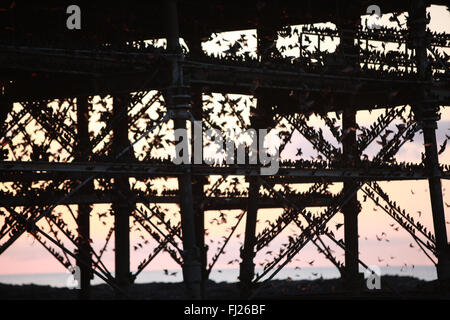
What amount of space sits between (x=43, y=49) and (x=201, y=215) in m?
9.04

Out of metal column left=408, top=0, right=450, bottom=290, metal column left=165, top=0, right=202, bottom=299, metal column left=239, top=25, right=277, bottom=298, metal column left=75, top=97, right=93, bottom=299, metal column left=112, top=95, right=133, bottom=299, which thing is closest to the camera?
metal column left=165, top=0, right=202, bottom=299

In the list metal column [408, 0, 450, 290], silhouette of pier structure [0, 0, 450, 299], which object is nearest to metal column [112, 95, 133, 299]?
silhouette of pier structure [0, 0, 450, 299]

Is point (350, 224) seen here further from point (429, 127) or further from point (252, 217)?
point (429, 127)

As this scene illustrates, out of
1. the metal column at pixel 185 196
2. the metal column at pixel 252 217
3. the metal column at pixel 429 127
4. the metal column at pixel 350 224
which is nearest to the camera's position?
the metal column at pixel 185 196

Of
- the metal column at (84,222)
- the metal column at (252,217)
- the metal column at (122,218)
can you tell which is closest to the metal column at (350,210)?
the metal column at (252,217)

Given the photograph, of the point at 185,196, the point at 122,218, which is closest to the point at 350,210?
the point at 122,218

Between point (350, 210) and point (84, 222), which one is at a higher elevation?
point (350, 210)

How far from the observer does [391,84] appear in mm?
24406

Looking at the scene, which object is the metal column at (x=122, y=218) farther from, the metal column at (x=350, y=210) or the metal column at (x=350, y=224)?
the metal column at (x=350, y=224)

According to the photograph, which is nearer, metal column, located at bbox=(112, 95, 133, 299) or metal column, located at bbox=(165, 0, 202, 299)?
metal column, located at bbox=(165, 0, 202, 299)

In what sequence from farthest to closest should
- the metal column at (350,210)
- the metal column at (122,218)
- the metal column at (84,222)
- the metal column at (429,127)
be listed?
the metal column at (350,210) < the metal column at (84,222) < the metal column at (429,127) < the metal column at (122,218)

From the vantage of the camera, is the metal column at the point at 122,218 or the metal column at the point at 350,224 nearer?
the metal column at the point at 122,218

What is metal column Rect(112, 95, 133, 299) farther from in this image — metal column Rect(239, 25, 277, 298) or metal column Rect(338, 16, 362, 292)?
metal column Rect(338, 16, 362, 292)

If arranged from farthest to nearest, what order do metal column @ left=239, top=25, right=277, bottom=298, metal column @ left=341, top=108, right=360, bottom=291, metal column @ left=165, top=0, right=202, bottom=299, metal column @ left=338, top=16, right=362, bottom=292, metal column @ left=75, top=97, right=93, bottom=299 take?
metal column @ left=341, top=108, right=360, bottom=291 < metal column @ left=338, top=16, right=362, bottom=292 < metal column @ left=75, top=97, right=93, bottom=299 < metal column @ left=239, top=25, right=277, bottom=298 < metal column @ left=165, top=0, right=202, bottom=299
